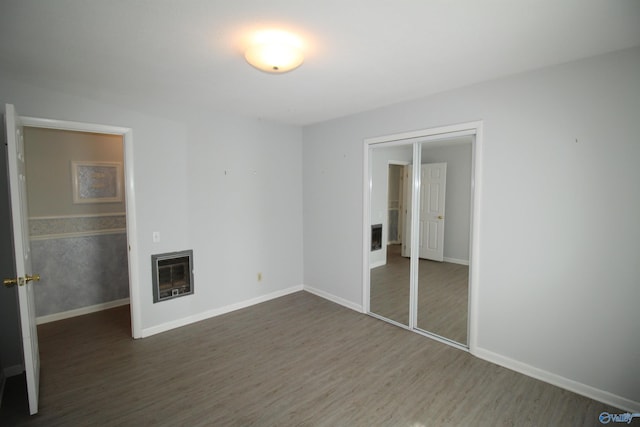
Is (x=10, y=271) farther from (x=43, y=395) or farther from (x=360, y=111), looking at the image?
(x=360, y=111)

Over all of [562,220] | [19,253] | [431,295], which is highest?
[562,220]

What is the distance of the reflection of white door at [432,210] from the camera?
3240 mm

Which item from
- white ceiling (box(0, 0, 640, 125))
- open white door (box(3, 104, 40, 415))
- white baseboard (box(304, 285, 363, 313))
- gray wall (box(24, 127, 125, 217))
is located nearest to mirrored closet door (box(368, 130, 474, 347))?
white baseboard (box(304, 285, 363, 313))

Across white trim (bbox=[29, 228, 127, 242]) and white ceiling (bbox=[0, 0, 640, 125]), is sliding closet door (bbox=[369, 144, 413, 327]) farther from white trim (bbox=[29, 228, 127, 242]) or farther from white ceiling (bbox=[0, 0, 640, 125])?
white trim (bbox=[29, 228, 127, 242])

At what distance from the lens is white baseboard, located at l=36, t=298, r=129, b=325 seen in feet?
11.8

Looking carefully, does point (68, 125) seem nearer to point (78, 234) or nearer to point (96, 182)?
point (96, 182)

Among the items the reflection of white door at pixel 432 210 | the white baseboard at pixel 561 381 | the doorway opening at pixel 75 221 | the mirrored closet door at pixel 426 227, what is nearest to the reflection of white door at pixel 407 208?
the mirrored closet door at pixel 426 227

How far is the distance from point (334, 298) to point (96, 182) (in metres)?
3.59

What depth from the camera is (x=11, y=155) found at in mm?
2018

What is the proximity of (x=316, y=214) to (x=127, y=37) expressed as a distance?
120 inches

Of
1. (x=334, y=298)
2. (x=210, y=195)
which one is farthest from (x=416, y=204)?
(x=210, y=195)

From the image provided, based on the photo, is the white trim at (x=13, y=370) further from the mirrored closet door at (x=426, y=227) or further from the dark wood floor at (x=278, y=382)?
the mirrored closet door at (x=426, y=227)

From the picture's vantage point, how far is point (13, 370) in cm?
264

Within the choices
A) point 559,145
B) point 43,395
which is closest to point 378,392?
point 559,145
